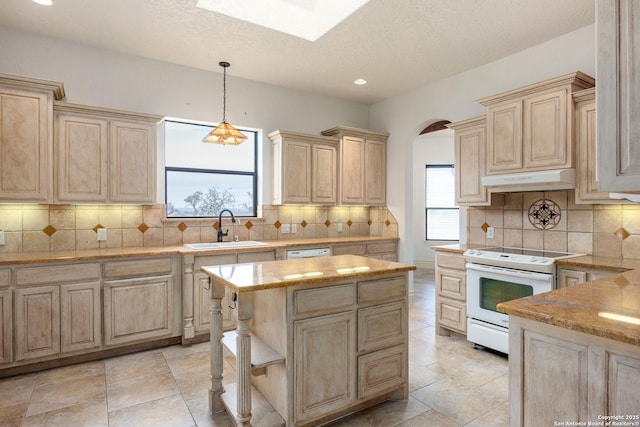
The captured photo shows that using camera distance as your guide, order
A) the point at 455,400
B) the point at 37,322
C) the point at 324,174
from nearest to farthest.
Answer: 1. the point at 455,400
2. the point at 37,322
3. the point at 324,174

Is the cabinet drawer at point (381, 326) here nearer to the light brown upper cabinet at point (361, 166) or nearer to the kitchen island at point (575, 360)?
the kitchen island at point (575, 360)

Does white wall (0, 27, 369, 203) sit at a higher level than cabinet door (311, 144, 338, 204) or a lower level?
higher

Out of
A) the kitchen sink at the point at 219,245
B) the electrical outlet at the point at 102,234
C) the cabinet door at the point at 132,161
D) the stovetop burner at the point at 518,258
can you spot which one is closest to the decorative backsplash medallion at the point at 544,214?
the stovetop burner at the point at 518,258

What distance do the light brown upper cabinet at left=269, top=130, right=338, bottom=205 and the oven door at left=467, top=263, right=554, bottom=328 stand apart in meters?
2.18

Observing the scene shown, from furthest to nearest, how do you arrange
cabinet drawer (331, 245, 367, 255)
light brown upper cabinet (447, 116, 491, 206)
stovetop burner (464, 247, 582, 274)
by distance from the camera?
cabinet drawer (331, 245, 367, 255) < light brown upper cabinet (447, 116, 491, 206) < stovetop burner (464, 247, 582, 274)

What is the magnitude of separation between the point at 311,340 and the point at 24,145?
2.93 m

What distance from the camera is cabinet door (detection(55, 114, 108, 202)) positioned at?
3.18m

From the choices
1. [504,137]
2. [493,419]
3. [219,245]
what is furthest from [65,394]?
[504,137]

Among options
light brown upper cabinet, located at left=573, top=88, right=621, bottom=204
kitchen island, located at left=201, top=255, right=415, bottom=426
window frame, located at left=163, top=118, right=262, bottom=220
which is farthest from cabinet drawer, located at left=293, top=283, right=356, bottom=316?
window frame, located at left=163, top=118, right=262, bottom=220

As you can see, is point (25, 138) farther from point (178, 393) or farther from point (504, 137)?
point (504, 137)

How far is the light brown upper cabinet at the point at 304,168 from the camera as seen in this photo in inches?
177

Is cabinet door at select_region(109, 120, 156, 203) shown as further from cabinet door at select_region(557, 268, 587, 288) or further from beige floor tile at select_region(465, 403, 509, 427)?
cabinet door at select_region(557, 268, 587, 288)

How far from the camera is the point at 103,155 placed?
336 centimetres

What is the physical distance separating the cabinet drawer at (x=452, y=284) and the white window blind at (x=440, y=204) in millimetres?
4193
